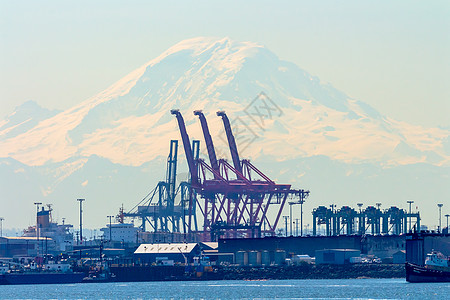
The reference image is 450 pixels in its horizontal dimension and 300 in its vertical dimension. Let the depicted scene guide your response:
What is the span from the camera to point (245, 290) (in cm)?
16525

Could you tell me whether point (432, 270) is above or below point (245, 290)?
above

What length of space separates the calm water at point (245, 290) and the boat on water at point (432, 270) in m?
0.78

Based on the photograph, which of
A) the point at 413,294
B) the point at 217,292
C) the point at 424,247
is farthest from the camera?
the point at 424,247

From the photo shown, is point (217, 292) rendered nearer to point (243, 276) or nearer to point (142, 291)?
point (142, 291)

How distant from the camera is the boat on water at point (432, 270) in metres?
170

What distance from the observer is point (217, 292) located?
534 feet

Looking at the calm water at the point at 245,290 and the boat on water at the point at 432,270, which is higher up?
the boat on water at the point at 432,270

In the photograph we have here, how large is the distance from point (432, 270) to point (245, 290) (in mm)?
23334

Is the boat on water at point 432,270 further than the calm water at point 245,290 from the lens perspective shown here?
Yes

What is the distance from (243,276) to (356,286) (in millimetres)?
29535

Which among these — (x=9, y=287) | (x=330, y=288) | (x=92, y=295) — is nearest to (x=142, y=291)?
(x=92, y=295)

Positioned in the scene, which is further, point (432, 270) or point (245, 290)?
point (432, 270)

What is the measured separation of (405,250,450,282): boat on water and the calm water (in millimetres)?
776

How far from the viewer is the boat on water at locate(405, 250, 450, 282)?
170 m
